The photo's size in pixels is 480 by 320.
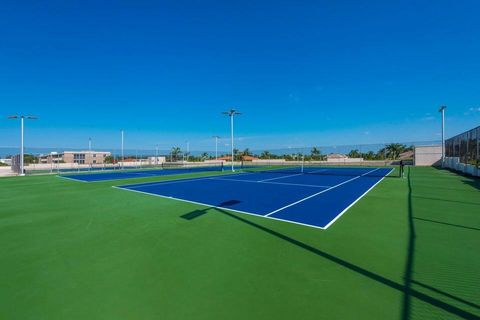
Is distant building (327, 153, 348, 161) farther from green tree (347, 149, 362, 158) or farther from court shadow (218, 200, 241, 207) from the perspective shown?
court shadow (218, 200, 241, 207)

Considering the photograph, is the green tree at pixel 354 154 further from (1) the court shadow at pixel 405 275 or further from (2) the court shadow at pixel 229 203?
(1) the court shadow at pixel 405 275

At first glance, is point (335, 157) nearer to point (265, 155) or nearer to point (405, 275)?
point (265, 155)

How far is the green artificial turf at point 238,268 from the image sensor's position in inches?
101

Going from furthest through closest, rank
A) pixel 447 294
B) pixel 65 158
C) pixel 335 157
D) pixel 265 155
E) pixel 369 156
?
pixel 265 155 < pixel 335 157 < pixel 369 156 < pixel 65 158 < pixel 447 294

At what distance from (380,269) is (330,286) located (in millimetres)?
943

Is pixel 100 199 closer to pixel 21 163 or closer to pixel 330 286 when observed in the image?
pixel 330 286

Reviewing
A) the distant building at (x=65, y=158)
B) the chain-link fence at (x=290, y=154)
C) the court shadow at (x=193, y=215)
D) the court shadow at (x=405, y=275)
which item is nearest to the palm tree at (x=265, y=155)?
the chain-link fence at (x=290, y=154)

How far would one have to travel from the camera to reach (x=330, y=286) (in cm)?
297

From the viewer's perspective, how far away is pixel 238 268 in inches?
135

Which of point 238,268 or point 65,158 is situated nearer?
point 238,268

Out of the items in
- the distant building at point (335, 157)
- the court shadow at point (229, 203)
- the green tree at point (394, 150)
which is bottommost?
the court shadow at point (229, 203)

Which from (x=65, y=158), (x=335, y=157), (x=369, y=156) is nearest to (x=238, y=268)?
(x=335, y=157)

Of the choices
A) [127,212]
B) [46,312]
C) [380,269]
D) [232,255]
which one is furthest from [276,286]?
[127,212]

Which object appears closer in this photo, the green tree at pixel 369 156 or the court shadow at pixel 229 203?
the court shadow at pixel 229 203
